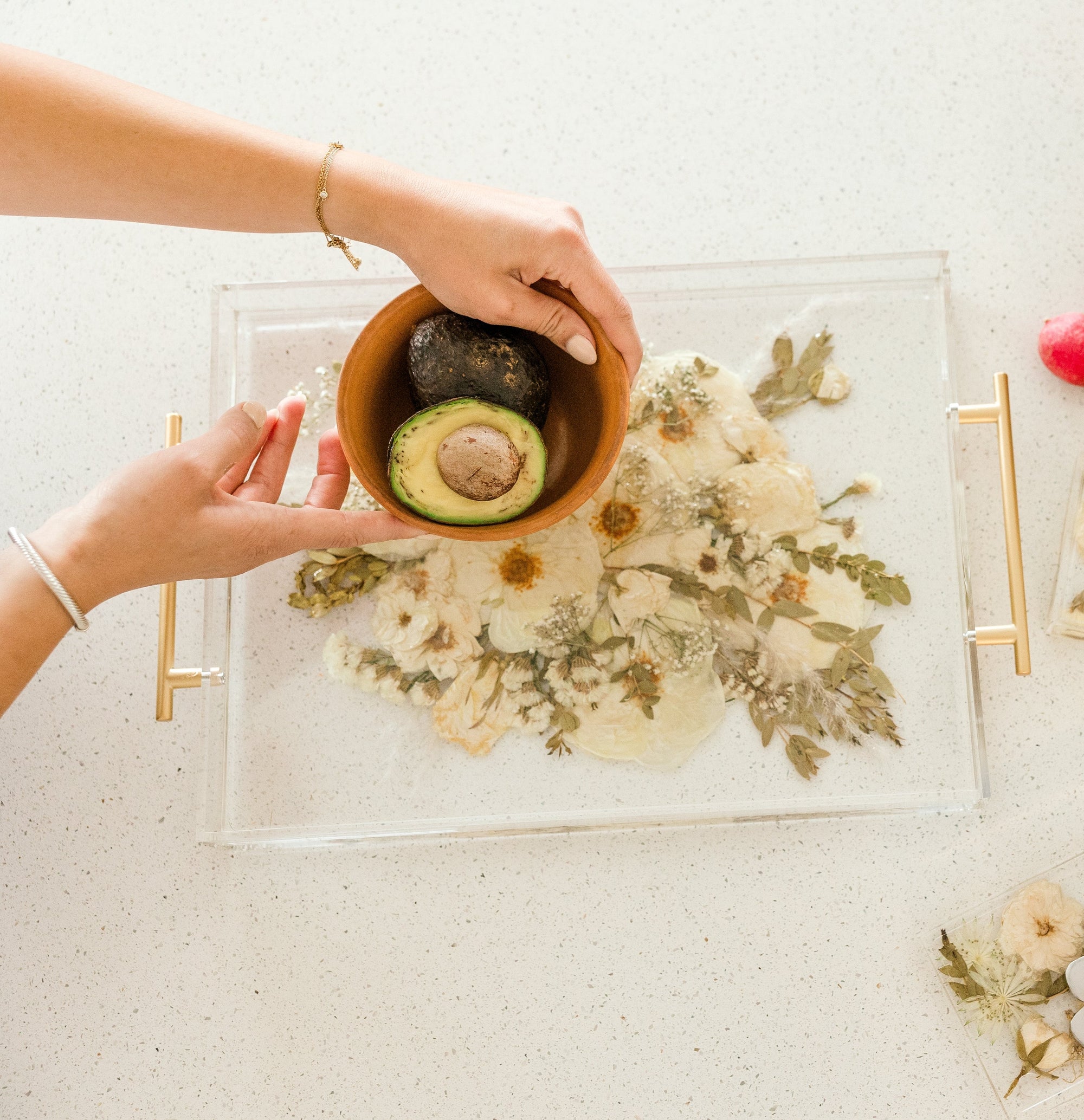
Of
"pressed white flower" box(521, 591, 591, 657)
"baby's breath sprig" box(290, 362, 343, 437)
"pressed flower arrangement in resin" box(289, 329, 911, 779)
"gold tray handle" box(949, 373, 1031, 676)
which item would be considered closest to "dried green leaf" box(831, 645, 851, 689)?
"pressed flower arrangement in resin" box(289, 329, 911, 779)

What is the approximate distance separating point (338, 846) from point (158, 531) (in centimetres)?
35

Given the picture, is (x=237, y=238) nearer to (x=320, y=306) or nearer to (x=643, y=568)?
(x=320, y=306)

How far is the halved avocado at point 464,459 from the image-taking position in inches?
22.3

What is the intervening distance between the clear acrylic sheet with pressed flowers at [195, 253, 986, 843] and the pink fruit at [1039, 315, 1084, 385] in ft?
0.39

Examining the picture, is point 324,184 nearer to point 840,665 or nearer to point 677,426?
point 677,426

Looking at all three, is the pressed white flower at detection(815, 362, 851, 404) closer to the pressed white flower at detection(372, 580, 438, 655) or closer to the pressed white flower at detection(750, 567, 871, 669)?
the pressed white flower at detection(750, 567, 871, 669)

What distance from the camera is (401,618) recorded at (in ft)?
2.43

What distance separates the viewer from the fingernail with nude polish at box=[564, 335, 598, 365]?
1.94 feet

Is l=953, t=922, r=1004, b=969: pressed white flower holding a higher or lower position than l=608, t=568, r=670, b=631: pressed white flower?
lower

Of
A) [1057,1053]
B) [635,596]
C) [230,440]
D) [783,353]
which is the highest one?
[783,353]

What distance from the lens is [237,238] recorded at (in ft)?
2.73

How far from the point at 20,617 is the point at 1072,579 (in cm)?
87

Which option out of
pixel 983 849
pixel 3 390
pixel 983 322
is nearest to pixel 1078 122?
pixel 983 322

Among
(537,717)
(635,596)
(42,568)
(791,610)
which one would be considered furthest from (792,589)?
(42,568)
